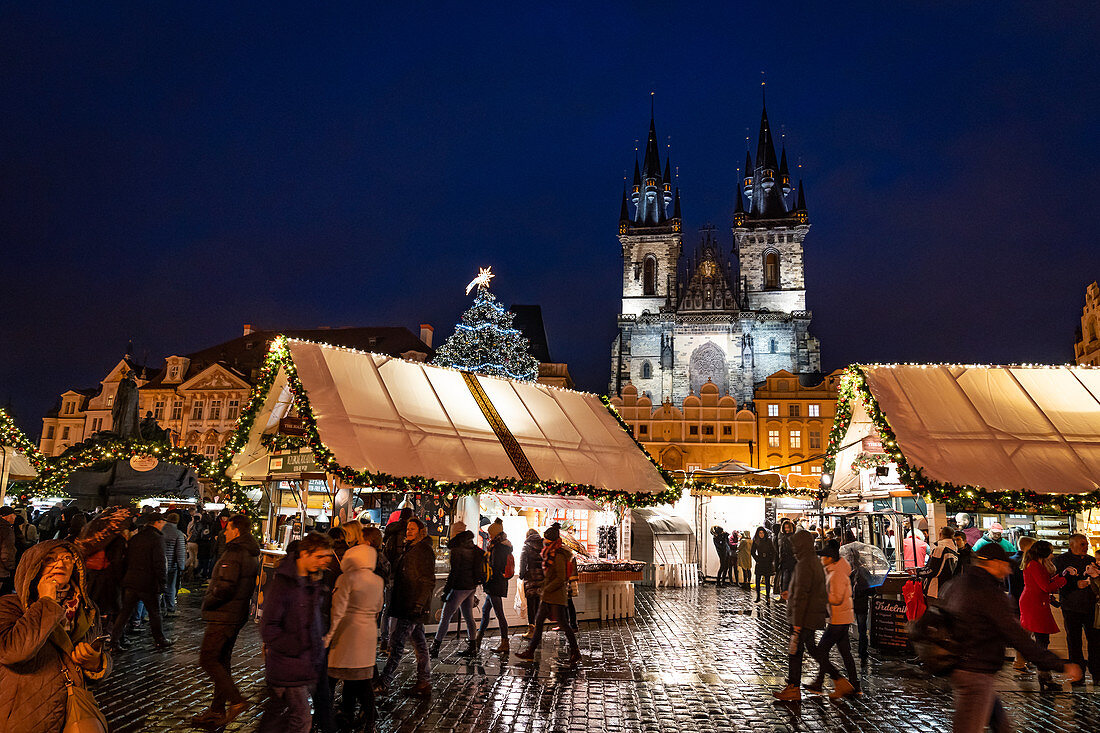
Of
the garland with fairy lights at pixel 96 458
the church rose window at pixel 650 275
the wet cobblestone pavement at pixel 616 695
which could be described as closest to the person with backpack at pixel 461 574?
the wet cobblestone pavement at pixel 616 695

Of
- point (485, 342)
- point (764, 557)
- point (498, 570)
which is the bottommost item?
point (764, 557)

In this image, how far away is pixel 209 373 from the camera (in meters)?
43.3

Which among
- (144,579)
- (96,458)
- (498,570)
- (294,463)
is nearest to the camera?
(144,579)

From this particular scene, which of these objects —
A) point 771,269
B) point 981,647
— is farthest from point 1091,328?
point 981,647

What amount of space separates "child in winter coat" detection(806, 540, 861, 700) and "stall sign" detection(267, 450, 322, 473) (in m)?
6.58

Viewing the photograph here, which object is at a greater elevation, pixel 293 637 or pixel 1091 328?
pixel 1091 328

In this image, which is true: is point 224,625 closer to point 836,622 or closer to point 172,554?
point 836,622

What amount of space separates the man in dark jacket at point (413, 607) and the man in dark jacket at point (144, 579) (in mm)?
3123

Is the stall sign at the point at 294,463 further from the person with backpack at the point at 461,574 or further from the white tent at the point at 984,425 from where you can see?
the white tent at the point at 984,425

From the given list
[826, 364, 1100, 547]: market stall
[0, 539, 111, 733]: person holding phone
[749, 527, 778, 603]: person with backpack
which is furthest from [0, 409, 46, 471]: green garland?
[826, 364, 1100, 547]: market stall

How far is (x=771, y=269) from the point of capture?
191ft

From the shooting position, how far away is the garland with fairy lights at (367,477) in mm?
9664

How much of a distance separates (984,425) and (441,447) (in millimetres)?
8645

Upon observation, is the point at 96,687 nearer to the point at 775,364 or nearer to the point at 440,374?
the point at 440,374
